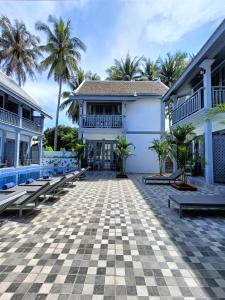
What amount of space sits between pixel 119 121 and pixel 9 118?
28.9ft

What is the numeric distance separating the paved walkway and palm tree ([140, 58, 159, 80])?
30.7 m

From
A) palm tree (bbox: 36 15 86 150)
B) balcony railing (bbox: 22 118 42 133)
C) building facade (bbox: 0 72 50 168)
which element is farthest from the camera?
palm tree (bbox: 36 15 86 150)

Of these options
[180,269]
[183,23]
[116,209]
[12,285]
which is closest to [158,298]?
[180,269]

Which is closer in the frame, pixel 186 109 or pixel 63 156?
pixel 186 109

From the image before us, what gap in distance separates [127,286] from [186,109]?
12300mm

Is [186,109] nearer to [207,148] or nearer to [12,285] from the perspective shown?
[207,148]

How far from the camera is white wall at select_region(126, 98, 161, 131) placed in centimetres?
2055

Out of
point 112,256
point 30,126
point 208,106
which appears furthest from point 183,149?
point 30,126

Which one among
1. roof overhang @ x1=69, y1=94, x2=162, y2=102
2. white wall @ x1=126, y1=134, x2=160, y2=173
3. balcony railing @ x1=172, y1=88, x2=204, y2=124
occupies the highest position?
roof overhang @ x1=69, y1=94, x2=162, y2=102

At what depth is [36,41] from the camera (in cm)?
2977

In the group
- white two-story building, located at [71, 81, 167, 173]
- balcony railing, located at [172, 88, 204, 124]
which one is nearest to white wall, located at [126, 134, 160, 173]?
white two-story building, located at [71, 81, 167, 173]

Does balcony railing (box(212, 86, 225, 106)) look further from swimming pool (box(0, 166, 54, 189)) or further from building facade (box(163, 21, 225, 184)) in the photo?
swimming pool (box(0, 166, 54, 189))

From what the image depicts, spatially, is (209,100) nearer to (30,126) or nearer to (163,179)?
(163,179)

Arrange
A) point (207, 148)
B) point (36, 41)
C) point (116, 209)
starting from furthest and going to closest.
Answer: point (36, 41)
point (207, 148)
point (116, 209)
